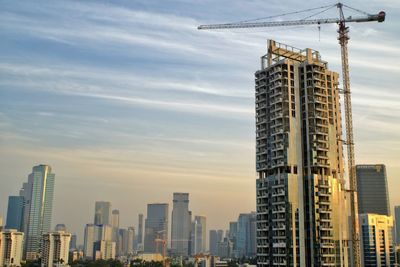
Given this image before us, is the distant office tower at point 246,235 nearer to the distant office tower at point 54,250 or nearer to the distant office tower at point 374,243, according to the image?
the distant office tower at point 374,243

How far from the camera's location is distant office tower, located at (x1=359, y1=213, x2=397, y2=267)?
10338 cm

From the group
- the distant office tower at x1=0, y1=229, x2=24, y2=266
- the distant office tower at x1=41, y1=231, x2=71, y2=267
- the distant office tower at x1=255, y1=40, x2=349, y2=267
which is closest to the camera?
the distant office tower at x1=255, y1=40, x2=349, y2=267

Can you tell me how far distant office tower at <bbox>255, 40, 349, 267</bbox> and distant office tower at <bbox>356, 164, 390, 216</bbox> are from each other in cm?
8976

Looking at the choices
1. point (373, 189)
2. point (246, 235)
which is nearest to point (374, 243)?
point (373, 189)

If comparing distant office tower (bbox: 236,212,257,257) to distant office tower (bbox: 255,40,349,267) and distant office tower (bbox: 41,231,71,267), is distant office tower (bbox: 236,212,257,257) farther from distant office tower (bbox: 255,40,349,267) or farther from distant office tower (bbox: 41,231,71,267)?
distant office tower (bbox: 255,40,349,267)

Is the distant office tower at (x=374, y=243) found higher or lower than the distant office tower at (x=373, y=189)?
lower

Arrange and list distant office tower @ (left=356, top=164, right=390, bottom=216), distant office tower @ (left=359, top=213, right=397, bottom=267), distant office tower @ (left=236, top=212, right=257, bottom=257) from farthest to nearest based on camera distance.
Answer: distant office tower @ (left=236, top=212, right=257, bottom=257) → distant office tower @ (left=356, top=164, right=390, bottom=216) → distant office tower @ (left=359, top=213, right=397, bottom=267)

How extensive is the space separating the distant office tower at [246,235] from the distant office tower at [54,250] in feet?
222

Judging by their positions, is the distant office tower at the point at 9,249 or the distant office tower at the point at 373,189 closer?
the distant office tower at the point at 9,249

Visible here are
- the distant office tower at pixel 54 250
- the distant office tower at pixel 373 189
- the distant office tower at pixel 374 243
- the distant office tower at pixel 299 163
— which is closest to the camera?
the distant office tower at pixel 299 163

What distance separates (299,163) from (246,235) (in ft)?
440

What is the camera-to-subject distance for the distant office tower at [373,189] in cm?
14050

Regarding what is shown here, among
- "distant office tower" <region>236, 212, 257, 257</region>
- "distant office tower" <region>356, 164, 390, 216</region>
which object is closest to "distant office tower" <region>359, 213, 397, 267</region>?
"distant office tower" <region>356, 164, 390, 216</region>

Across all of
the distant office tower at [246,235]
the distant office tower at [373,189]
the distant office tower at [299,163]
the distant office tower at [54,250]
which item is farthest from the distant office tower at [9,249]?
the distant office tower at [373,189]
